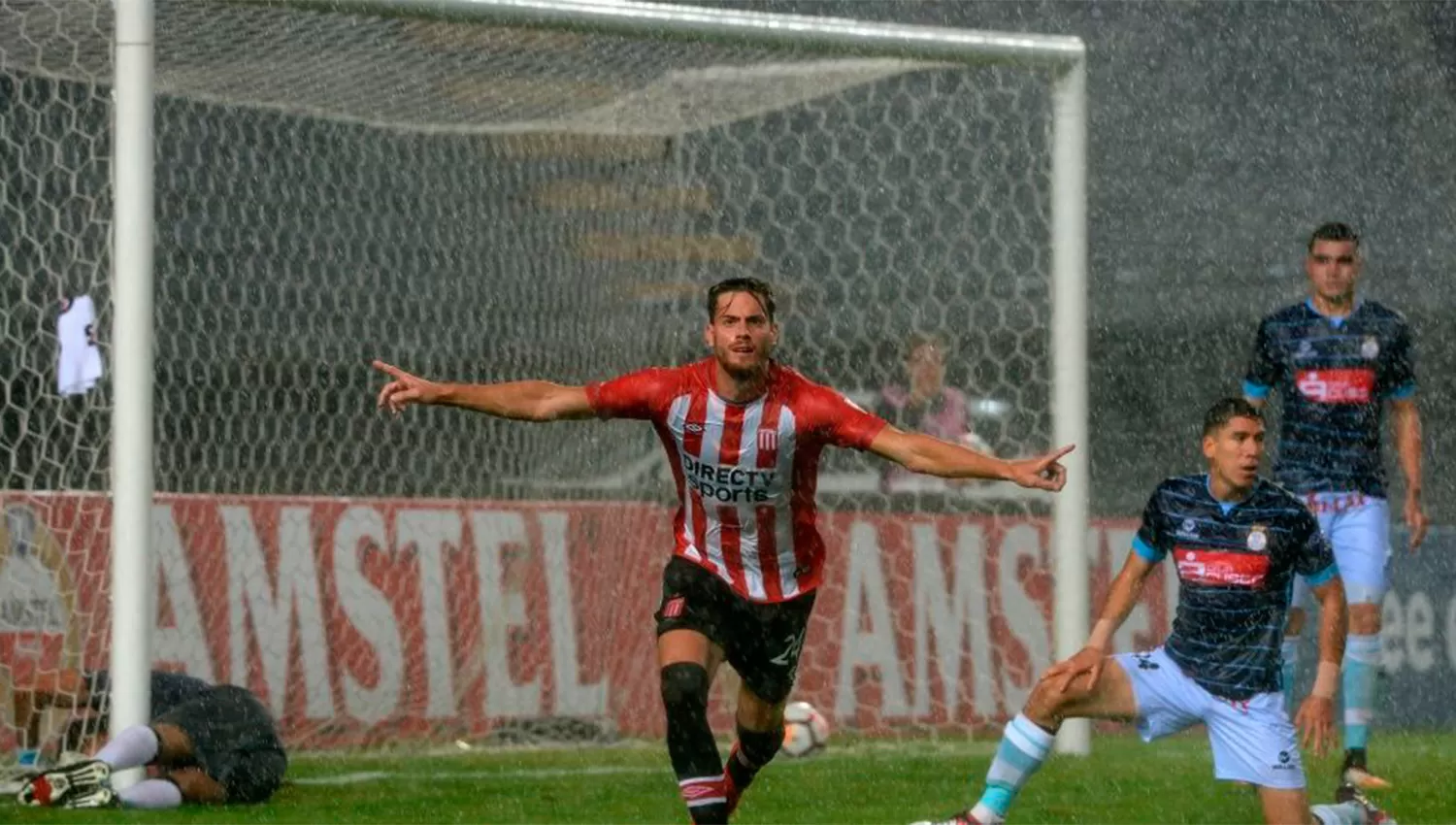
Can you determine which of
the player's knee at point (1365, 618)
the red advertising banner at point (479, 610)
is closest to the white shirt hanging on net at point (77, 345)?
the red advertising banner at point (479, 610)

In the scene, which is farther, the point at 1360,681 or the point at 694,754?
the point at 1360,681

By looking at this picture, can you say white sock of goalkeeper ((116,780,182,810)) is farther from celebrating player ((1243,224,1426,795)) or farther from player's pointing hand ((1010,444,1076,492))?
celebrating player ((1243,224,1426,795))

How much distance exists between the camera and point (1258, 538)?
758cm

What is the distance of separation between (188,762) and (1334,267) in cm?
446

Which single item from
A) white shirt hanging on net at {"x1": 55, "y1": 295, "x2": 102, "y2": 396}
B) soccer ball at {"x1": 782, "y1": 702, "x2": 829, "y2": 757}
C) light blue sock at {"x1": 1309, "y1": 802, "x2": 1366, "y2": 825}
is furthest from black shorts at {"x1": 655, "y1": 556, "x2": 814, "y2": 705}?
white shirt hanging on net at {"x1": 55, "y1": 295, "x2": 102, "y2": 396}

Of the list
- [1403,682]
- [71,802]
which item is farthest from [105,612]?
[1403,682]

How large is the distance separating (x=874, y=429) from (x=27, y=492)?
410 centimetres

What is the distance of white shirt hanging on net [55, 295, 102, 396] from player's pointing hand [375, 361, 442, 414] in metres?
2.75

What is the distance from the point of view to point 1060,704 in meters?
7.50

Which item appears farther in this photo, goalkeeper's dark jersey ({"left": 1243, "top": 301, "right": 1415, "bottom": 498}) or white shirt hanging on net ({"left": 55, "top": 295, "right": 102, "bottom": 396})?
white shirt hanging on net ({"left": 55, "top": 295, "right": 102, "bottom": 396})

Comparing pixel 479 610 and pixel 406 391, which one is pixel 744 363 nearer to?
pixel 406 391

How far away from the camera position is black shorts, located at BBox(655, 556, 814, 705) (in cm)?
760

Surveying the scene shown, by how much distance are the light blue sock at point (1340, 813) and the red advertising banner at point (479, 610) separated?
176 inches

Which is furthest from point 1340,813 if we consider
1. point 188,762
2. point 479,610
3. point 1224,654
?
point 479,610
